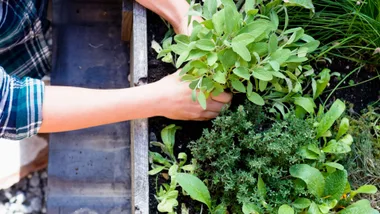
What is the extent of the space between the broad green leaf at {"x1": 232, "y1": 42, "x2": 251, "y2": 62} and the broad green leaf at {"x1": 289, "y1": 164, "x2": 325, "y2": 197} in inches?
9.1

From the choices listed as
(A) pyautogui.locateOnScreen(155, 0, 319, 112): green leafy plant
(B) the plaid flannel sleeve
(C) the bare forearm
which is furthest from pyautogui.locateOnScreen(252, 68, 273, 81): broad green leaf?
(B) the plaid flannel sleeve

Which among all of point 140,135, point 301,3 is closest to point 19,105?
point 140,135

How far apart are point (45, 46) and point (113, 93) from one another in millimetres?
441

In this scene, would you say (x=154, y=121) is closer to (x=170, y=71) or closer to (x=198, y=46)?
(x=170, y=71)

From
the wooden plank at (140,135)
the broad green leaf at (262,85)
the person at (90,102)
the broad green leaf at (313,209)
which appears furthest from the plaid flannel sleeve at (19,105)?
the broad green leaf at (313,209)

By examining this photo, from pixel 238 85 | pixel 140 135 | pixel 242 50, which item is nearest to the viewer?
pixel 242 50

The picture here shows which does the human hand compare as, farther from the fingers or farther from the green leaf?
the green leaf

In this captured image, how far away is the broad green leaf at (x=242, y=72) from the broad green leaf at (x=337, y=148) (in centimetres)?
23

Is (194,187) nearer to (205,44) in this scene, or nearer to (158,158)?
(158,158)

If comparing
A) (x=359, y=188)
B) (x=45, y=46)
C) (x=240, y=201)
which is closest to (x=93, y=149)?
(x=45, y=46)

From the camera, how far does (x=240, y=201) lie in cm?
97

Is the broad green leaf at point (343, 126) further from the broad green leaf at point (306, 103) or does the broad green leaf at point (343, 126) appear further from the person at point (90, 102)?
the person at point (90, 102)

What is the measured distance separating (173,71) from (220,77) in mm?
225

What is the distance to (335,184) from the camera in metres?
1.01
